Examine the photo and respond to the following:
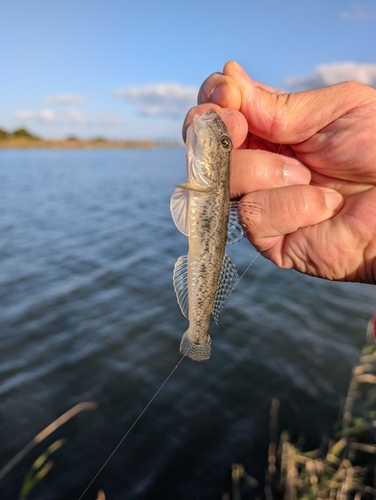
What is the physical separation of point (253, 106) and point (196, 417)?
5794 millimetres

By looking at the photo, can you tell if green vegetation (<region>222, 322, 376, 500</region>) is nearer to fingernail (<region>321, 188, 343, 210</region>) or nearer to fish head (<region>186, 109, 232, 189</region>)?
fingernail (<region>321, 188, 343, 210</region>)

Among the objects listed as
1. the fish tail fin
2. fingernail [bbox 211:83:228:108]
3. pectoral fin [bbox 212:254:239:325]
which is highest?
fingernail [bbox 211:83:228:108]

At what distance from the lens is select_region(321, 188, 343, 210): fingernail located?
4082 mm

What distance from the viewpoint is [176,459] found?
21.0ft

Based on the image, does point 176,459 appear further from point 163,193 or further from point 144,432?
point 163,193

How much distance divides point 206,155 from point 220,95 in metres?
0.59

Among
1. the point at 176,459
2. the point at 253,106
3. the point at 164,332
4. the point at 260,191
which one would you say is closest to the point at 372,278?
the point at 260,191

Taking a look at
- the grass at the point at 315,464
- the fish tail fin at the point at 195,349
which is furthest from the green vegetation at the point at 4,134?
the fish tail fin at the point at 195,349

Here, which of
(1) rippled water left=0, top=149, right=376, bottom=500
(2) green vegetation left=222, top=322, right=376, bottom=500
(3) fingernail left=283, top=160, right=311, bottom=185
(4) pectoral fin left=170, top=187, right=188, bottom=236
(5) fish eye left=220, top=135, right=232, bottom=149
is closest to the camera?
(5) fish eye left=220, top=135, right=232, bottom=149

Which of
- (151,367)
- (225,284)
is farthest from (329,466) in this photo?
(151,367)

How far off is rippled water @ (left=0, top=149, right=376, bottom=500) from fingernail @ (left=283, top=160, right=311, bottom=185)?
481 cm

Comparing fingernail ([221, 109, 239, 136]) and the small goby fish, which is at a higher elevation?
fingernail ([221, 109, 239, 136])

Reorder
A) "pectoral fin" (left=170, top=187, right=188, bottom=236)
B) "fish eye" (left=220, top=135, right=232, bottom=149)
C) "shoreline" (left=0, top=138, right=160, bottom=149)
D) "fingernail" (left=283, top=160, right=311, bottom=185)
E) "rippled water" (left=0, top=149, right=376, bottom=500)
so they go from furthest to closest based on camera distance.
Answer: "shoreline" (left=0, top=138, right=160, bottom=149), "rippled water" (left=0, top=149, right=376, bottom=500), "fingernail" (left=283, top=160, right=311, bottom=185), "pectoral fin" (left=170, top=187, right=188, bottom=236), "fish eye" (left=220, top=135, right=232, bottom=149)

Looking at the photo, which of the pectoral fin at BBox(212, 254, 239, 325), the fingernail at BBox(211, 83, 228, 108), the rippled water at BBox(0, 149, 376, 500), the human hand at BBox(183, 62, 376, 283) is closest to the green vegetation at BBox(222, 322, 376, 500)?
the rippled water at BBox(0, 149, 376, 500)
